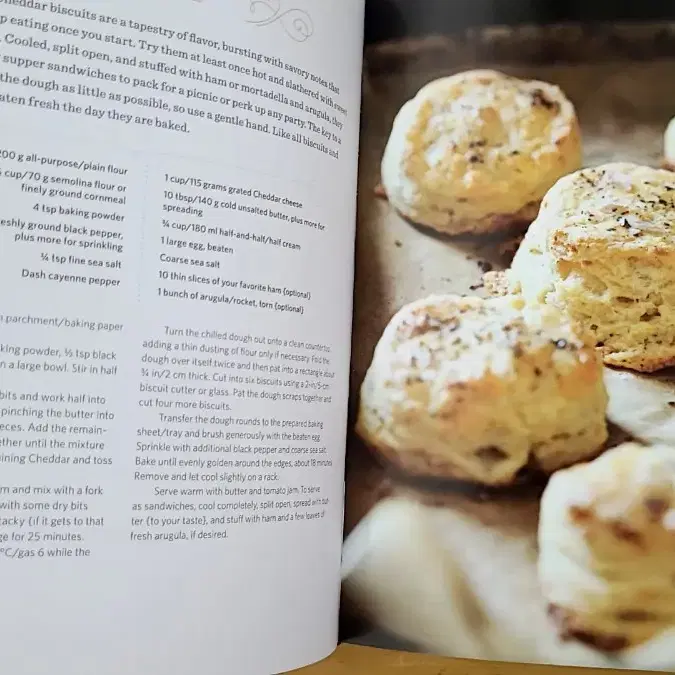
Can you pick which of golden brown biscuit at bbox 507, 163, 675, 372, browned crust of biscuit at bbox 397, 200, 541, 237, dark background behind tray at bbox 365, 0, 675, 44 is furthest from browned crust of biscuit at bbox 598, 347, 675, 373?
dark background behind tray at bbox 365, 0, 675, 44

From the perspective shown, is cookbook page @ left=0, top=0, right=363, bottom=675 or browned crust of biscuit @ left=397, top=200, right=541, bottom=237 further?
browned crust of biscuit @ left=397, top=200, right=541, bottom=237

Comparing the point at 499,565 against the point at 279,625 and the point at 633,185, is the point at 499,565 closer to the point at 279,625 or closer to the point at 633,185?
the point at 279,625

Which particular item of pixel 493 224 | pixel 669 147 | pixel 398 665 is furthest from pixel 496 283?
pixel 398 665

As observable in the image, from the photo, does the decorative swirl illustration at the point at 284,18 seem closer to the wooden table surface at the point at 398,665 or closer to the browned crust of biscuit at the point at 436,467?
the browned crust of biscuit at the point at 436,467

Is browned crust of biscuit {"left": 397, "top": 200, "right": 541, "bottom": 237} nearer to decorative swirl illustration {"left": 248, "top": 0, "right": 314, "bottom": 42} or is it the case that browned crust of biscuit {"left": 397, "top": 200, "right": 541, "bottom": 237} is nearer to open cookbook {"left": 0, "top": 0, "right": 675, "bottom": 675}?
open cookbook {"left": 0, "top": 0, "right": 675, "bottom": 675}

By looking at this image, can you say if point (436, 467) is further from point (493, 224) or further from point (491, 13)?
point (491, 13)

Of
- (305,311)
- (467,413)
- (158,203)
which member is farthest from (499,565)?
(158,203)

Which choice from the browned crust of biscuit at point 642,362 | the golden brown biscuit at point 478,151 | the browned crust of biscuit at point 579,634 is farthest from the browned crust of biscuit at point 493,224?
the browned crust of biscuit at point 579,634
